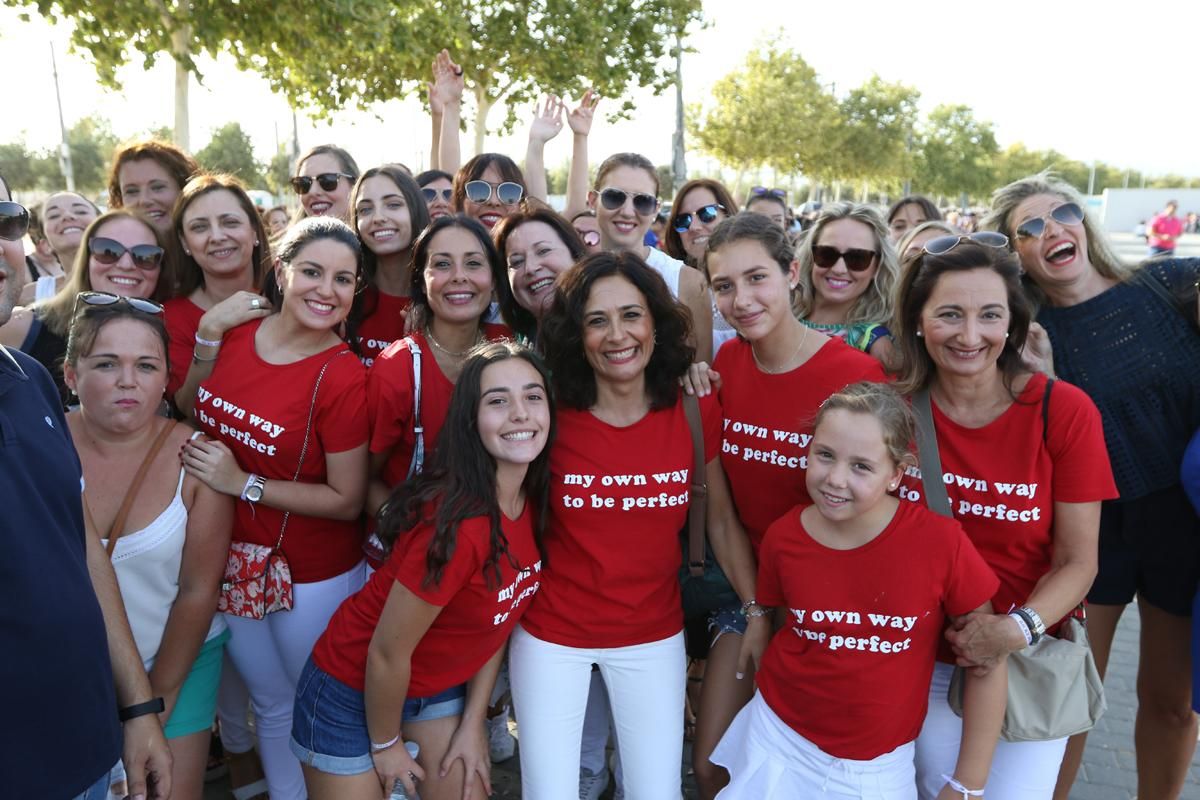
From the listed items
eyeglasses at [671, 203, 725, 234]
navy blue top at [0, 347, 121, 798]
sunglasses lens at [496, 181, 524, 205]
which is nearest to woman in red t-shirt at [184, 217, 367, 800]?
navy blue top at [0, 347, 121, 798]

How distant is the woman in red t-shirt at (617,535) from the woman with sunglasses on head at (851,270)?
3.94ft

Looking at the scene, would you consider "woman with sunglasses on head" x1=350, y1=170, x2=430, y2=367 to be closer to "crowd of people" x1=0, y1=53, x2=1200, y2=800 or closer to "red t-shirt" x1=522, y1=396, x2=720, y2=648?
"crowd of people" x1=0, y1=53, x2=1200, y2=800

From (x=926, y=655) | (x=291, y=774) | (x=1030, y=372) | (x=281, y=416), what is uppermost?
(x=1030, y=372)

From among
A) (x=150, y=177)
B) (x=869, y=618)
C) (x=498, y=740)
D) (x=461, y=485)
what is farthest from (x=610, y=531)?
(x=150, y=177)

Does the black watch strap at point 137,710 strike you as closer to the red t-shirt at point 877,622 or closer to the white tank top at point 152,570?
the white tank top at point 152,570

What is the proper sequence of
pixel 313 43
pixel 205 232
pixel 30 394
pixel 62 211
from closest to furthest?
pixel 30 394 < pixel 205 232 < pixel 62 211 < pixel 313 43

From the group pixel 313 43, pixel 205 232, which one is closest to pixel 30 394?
pixel 205 232

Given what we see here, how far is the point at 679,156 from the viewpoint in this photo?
21.5m

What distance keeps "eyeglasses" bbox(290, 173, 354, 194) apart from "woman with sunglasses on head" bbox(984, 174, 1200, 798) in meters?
3.52

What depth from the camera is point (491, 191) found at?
14.6 ft

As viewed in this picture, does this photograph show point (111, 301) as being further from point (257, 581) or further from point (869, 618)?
point (869, 618)

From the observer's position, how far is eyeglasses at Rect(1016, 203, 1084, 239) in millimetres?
3145

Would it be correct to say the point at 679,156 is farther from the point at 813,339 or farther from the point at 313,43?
the point at 813,339

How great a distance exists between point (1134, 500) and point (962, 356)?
1.25 metres
